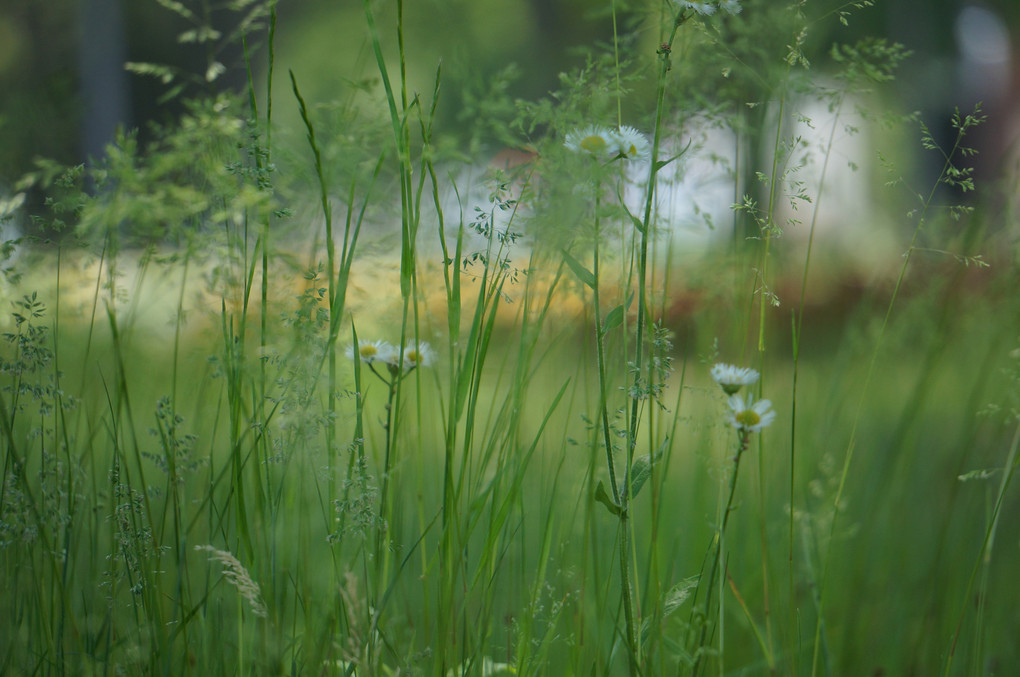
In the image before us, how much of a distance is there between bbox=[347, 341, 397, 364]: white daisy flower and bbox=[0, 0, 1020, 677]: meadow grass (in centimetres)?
1

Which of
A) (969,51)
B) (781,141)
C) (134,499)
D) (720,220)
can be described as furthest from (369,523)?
(969,51)

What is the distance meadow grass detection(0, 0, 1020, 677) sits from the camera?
53cm

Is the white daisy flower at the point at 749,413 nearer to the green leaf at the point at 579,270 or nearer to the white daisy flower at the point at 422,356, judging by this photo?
the green leaf at the point at 579,270

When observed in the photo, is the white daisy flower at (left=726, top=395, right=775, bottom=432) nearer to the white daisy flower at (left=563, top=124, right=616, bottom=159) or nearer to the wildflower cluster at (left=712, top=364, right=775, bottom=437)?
the wildflower cluster at (left=712, top=364, right=775, bottom=437)

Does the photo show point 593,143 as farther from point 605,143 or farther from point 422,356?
point 422,356

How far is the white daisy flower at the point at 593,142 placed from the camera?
22.0 inches

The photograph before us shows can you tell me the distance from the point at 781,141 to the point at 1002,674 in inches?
23.9

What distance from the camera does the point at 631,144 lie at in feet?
1.96

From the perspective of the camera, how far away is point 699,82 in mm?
1073

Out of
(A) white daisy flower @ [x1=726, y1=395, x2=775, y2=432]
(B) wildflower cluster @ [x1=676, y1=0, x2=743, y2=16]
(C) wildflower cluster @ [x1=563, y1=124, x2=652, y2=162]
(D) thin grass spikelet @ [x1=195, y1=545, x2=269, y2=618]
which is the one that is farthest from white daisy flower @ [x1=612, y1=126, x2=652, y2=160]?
(D) thin grass spikelet @ [x1=195, y1=545, x2=269, y2=618]

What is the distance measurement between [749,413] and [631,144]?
0.24 metres

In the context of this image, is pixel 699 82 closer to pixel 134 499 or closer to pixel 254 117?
pixel 254 117

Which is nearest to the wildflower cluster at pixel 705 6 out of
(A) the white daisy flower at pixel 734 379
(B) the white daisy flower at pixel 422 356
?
(A) the white daisy flower at pixel 734 379

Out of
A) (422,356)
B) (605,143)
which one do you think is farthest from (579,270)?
(422,356)
